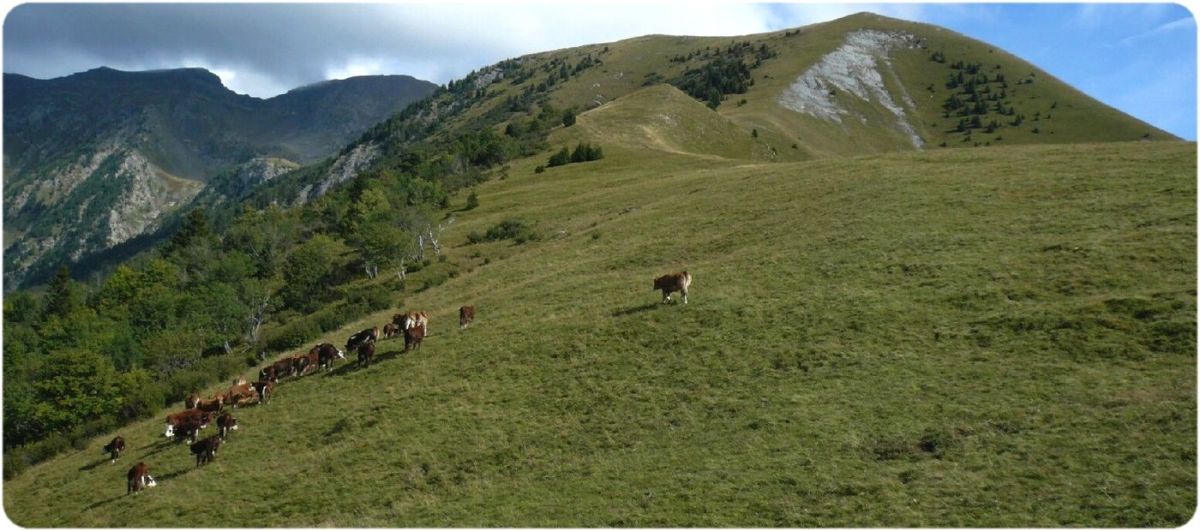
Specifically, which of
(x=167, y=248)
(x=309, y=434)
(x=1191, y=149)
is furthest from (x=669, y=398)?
(x=167, y=248)

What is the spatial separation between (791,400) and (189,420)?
2525cm

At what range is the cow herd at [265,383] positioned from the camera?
28.1 metres

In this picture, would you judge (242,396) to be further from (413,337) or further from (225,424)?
(413,337)

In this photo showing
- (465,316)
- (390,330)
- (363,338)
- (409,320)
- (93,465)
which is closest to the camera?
(93,465)

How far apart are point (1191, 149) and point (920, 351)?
4046cm

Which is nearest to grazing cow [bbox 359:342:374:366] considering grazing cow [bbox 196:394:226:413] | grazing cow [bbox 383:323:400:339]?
grazing cow [bbox 383:323:400:339]

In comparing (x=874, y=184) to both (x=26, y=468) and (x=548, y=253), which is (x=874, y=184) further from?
→ (x=26, y=468)

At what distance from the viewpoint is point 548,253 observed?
5591cm

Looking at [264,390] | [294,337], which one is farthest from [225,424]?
[294,337]

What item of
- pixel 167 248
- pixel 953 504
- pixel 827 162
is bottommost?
pixel 953 504

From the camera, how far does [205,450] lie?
1030 inches

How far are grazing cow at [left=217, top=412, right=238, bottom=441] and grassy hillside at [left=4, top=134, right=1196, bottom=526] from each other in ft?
1.95

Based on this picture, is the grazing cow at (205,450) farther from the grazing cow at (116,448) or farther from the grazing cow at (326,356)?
the grazing cow at (326,356)

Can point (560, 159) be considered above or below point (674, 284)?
above
